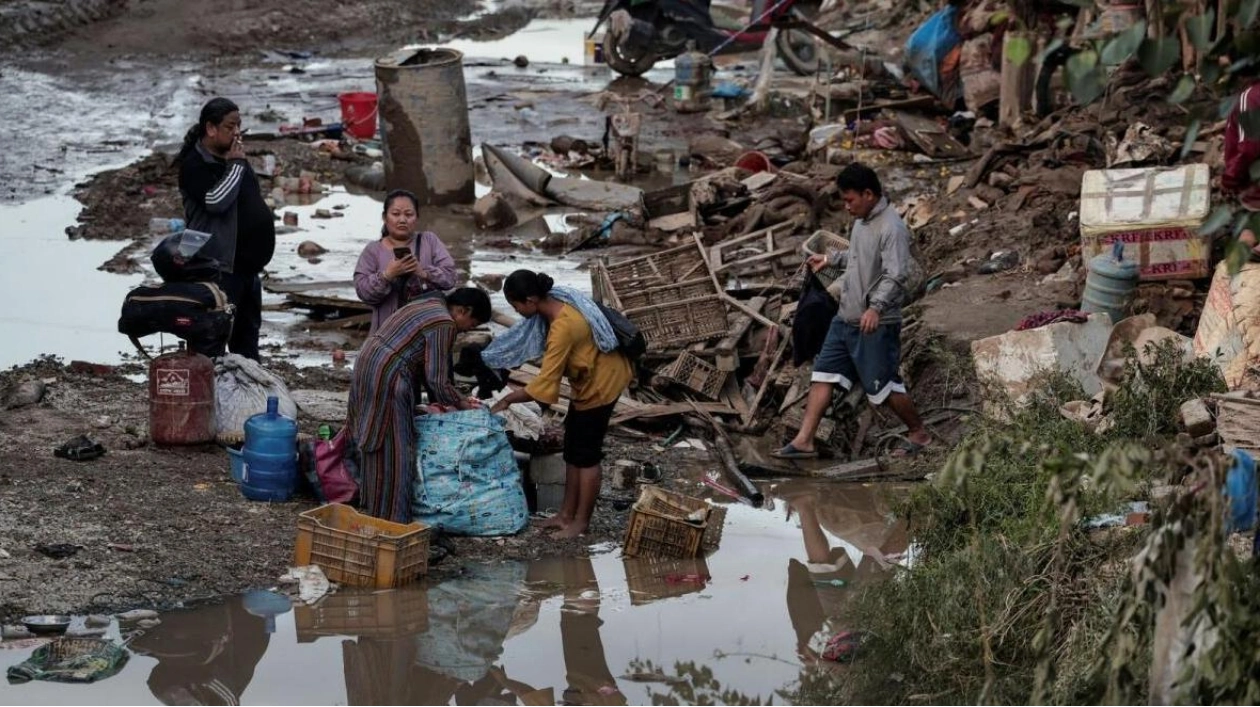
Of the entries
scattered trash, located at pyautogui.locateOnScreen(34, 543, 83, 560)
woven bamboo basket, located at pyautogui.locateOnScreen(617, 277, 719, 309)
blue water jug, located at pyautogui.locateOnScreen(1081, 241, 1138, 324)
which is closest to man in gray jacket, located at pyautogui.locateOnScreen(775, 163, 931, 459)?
woven bamboo basket, located at pyautogui.locateOnScreen(617, 277, 719, 309)

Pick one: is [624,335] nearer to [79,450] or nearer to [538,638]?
[538,638]

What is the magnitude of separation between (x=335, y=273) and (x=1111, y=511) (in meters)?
7.84

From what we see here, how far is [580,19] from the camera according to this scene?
32.7m

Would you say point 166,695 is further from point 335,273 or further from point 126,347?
point 335,273

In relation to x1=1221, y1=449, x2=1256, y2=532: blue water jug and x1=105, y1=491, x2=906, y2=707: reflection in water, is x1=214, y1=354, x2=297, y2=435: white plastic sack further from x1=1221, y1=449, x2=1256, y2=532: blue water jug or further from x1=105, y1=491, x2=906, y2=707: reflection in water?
x1=1221, y1=449, x2=1256, y2=532: blue water jug

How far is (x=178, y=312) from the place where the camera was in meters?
7.93

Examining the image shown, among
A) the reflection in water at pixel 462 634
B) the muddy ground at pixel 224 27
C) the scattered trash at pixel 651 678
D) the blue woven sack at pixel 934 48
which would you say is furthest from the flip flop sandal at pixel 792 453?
the muddy ground at pixel 224 27

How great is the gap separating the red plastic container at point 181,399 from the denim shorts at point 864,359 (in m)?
3.27

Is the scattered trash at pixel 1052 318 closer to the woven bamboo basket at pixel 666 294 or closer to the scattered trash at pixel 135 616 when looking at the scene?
the woven bamboo basket at pixel 666 294

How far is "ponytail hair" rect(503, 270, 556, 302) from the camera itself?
718 cm

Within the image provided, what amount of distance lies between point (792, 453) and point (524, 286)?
260cm

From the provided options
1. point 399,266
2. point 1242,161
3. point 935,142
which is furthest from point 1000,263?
point 399,266

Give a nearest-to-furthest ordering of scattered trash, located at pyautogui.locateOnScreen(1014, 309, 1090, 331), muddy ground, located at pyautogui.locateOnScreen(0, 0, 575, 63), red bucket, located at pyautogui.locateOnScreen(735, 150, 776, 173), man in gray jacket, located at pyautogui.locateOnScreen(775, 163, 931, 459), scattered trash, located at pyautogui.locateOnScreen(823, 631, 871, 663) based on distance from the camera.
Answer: scattered trash, located at pyautogui.locateOnScreen(823, 631, 871, 663)
man in gray jacket, located at pyautogui.locateOnScreen(775, 163, 931, 459)
scattered trash, located at pyautogui.locateOnScreen(1014, 309, 1090, 331)
red bucket, located at pyautogui.locateOnScreen(735, 150, 776, 173)
muddy ground, located at pyautogui.locateOnScreen(0, 0, 575, 63)

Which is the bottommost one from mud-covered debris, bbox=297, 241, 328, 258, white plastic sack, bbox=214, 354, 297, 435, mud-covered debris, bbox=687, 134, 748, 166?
mud-covered debris, bbox=297, 241, 328, 258
